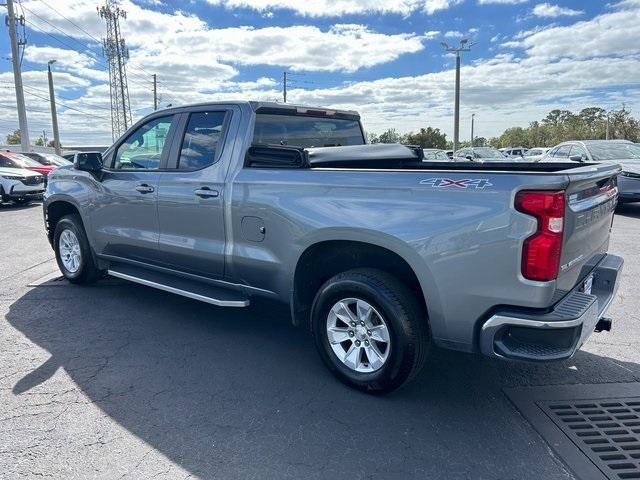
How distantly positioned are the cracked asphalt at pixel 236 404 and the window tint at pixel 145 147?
1492 mm

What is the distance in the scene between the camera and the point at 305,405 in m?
3.34

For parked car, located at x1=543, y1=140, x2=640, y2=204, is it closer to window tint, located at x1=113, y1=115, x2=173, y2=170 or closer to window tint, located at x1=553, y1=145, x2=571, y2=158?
window tint, located at x1=553, y1=145, x2=571, y2=158

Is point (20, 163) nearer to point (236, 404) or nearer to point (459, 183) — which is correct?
point (236, 404)

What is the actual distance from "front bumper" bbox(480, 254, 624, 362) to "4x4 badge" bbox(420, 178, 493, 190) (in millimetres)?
706

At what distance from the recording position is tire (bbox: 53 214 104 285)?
5754 mm

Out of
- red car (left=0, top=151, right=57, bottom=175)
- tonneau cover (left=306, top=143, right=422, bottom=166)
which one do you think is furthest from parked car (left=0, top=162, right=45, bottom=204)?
tonneau cover (left=306, top=143, right=422, bottom=166)

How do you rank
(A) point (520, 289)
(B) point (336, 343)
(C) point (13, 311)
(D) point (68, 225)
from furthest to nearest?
(D) point (68, 225)
(C) point (13, 311)
(B) point (336, 343)
(A) point (520, 289)

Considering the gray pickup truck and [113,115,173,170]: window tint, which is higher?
[113,115,173,170]: window tint

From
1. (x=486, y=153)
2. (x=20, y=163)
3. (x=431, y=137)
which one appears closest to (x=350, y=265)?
(x=20, y=163)

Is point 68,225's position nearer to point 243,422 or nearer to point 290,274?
point 290,274

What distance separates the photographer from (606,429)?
119 inches

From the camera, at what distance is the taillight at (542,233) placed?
8.67 ft

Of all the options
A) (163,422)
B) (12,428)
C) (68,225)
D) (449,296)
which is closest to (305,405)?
(163,422)

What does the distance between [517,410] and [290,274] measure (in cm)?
178
